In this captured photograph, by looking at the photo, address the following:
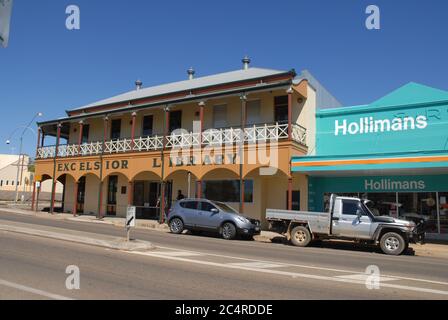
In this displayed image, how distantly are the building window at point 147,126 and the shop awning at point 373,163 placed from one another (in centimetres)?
1160

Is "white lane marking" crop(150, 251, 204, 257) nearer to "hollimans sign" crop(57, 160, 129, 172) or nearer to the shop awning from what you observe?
the shop awning

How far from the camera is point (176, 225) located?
18.6 metres

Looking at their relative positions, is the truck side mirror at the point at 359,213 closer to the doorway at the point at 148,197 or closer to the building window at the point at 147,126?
the doorway at the point at 148,197

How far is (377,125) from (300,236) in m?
7.99

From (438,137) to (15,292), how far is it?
59.0ft

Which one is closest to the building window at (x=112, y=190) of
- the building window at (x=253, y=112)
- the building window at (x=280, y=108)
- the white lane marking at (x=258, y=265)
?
the building window at (x=253, y=112)

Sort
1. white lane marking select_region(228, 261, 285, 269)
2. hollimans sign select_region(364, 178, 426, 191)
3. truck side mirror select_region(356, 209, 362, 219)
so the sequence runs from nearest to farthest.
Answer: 1. white lane marking select_region(228, 261, 285, 269)
2. truck side mirror select_region(356, 209, 362, 219)
3. hollimans sign select_region(364, 178, 426, 191)

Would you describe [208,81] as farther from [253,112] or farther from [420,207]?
[420,207]

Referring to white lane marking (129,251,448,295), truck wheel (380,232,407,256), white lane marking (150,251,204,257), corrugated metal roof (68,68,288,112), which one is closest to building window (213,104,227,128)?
corrugated metal roof (68,68,288,112)

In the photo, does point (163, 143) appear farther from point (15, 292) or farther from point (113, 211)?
point (15, 292)

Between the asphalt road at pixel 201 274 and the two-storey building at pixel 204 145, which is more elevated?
the two-storey building at pixel 204 145

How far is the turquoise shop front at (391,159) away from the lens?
59.2 feet

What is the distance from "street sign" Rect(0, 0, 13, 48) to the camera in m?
6.75

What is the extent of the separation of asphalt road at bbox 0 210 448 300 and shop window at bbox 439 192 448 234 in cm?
700
